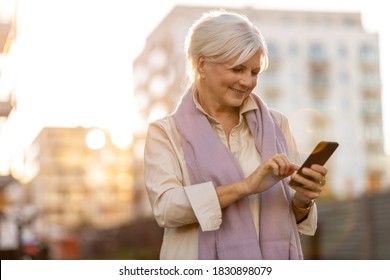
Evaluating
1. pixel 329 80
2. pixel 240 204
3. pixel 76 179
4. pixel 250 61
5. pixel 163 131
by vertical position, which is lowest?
pixel 76 179

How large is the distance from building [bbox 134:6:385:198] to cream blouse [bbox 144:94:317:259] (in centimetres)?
4123

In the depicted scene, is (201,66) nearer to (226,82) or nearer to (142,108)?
(226,82)

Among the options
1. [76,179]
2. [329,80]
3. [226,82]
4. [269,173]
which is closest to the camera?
[269,173]

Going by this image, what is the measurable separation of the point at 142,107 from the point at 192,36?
5012cm

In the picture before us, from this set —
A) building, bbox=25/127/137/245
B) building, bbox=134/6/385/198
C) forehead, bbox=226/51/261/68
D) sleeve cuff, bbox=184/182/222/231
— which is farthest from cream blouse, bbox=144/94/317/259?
building, bbox=25/127/137/245

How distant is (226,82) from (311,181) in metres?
0.24

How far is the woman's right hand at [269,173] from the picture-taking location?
1752 millimetres

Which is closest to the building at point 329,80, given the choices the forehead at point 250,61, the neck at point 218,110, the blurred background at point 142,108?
the blurred background at point 142,108

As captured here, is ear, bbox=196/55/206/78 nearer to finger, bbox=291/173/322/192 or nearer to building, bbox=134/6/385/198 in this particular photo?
finger, bbox=291/173/322/192

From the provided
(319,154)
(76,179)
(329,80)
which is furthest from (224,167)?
(76,179)

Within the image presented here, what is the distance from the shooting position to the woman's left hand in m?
1.80

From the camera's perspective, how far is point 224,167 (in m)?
1.85

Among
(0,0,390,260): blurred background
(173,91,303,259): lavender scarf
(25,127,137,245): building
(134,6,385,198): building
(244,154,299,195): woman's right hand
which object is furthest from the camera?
(25,127,137,245): building

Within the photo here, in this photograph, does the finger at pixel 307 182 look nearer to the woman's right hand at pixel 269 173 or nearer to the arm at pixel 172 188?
the woman's right hand at pixel 269 173
